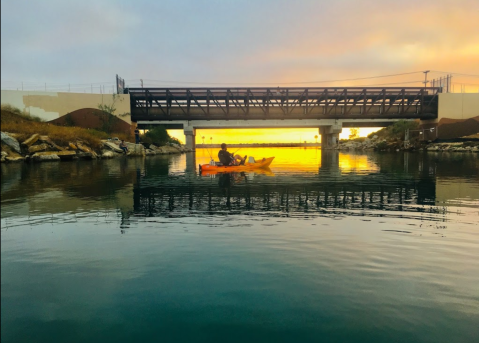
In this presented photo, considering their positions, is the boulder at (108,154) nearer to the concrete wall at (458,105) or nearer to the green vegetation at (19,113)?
the green vegetation at (19,113)

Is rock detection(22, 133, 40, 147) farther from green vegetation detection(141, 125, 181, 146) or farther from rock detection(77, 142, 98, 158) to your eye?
green vegetation detection(141, 125, 181, 146)

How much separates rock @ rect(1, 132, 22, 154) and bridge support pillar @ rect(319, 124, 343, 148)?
62.5 meters

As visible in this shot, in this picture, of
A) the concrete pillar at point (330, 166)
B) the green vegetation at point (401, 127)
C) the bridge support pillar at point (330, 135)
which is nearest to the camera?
the concrete pillar at point (330, 166)

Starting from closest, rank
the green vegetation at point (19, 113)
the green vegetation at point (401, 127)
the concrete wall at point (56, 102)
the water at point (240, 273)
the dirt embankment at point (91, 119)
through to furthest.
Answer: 1. the water at point (240, 273)
2. the green vegetation at point (19, 113)
3. the concrete wall at point (56, 102)
4. the dirt embankment at point (91, 119)
5. the green vegetation at point (401, 127)

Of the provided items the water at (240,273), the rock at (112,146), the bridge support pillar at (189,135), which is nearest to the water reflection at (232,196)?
the water at (240,273)

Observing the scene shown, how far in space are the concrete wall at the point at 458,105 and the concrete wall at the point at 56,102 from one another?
64.4 metres

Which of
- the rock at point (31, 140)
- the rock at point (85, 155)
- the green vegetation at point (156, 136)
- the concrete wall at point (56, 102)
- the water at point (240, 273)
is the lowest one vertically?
the water at point (240, 273)

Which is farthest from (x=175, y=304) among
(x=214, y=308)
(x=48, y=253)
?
(x=48, y=253)

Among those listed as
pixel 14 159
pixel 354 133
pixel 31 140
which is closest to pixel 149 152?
pixel 31 140

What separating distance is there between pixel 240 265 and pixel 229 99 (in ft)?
215

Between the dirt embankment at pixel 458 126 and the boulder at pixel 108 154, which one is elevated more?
the dirt embankment at pixel 458 126

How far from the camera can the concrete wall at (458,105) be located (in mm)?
70562

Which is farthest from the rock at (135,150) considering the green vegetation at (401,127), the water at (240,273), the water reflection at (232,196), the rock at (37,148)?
the green vegetation at (401,127)

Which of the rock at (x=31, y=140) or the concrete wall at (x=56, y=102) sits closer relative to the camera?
the rock at (x=31, y=140)
